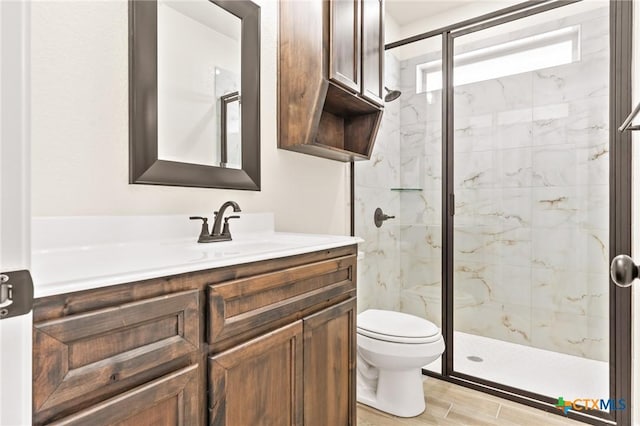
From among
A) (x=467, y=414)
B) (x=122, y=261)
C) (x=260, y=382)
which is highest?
(x=122, y=261)

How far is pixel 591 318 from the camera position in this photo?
1993mm

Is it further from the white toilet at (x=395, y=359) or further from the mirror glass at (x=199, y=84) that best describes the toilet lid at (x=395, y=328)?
the mirror glass at (x=199, y=84)

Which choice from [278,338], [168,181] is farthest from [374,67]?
[278,338]

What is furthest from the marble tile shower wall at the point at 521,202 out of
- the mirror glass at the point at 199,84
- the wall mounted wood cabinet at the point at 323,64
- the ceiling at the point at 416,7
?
the mirror glass at the point at 199,84

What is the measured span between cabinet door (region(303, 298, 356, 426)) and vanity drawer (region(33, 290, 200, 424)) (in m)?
0.45

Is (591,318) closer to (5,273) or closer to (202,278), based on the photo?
(202,278)

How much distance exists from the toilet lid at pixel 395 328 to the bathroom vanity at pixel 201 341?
21.3 inches

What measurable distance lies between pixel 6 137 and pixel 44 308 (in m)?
0.28

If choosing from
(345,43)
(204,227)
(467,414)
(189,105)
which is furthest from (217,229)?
(467,414)

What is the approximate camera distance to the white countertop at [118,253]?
621 mm

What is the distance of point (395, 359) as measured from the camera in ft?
5.75

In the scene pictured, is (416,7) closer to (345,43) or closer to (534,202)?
(345,43)

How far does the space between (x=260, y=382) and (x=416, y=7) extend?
8.93 ft

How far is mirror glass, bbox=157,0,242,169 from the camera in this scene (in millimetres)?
1230
